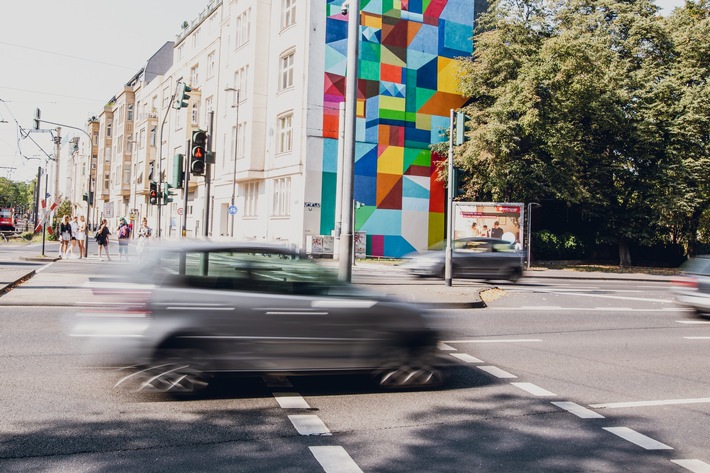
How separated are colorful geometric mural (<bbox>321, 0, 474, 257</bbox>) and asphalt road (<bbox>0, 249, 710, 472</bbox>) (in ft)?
84.3

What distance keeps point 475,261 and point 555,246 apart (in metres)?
15.4

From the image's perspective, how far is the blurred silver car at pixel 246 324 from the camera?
19.3 ft

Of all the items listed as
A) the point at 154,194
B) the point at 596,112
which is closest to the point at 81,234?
the point at 154,194

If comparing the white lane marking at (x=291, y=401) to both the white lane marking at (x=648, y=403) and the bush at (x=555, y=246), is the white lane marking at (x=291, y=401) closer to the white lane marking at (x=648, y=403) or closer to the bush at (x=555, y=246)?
the white lane marking at (x=648, y=403)

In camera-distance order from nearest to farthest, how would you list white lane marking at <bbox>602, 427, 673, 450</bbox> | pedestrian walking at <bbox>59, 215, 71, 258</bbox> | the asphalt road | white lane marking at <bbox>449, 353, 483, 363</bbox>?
the asphalt road → white lane marking at <bbox>602, 427, 673, 450</bbox> → white lane marking at <bbox>449, 353, 483, 363</bbox> → pedestrian walking at <bbox>59, 215, 71, 258</bbox>

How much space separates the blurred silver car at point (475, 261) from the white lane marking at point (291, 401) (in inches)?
601

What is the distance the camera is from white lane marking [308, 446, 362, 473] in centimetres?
433

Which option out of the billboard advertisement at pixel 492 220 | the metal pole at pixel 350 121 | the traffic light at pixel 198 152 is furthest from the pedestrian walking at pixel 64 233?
the metal pole at pixel 350 121

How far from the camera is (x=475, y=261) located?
21.9m

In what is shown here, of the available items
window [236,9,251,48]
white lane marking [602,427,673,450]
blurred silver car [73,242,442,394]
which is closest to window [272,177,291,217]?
window [236,9,251,48]

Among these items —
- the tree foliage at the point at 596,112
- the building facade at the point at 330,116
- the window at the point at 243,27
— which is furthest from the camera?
the window at the point at 243,27

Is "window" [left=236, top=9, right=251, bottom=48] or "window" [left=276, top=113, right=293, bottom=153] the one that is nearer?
"window" [left=276, top=113, right=293, bottom=153]

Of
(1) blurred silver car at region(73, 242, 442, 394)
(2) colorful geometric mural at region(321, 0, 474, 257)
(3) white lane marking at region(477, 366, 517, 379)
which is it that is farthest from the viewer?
(2) colorful geometric mural at region(321, 0, 474, 257)

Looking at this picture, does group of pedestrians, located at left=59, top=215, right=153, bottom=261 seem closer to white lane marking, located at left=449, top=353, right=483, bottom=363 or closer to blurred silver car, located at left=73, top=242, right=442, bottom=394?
white lane marking, located at left=449, top=353, right=483, bottom=363
